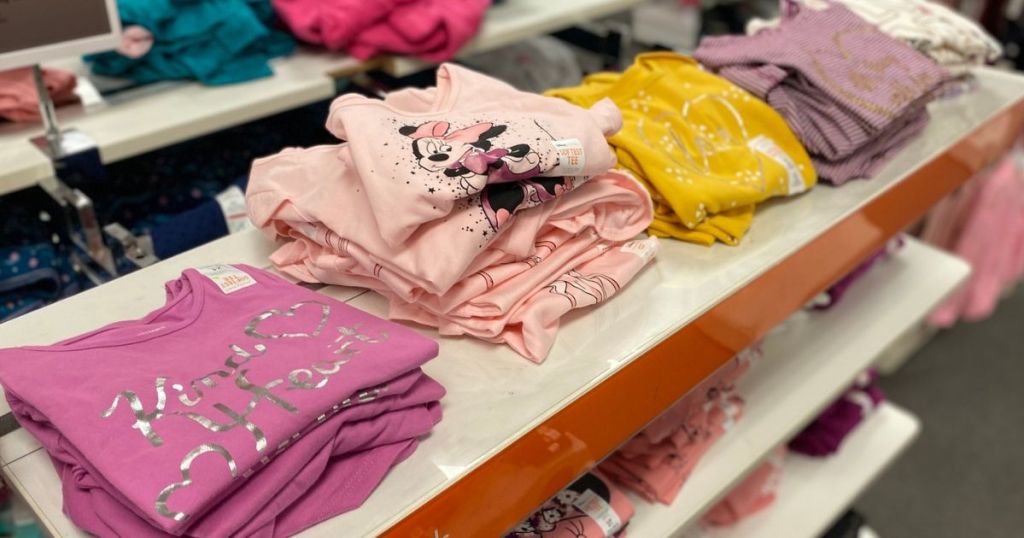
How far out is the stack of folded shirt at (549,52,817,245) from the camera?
0.91m

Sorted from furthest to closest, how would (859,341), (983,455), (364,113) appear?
1. (983,455)
2. (859,341)
3. (364,113)

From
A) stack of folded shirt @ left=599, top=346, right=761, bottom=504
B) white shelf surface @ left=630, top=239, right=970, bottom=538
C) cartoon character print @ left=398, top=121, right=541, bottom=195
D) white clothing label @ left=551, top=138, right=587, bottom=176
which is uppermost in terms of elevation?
cartoon character print @ left=398, top=121, right=541, bottom=195

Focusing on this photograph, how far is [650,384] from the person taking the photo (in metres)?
0.79

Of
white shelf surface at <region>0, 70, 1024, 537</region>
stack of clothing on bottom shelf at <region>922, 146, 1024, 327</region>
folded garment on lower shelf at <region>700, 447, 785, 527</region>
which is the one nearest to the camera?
white shelf surface at <region>0, 70, 1024, 537</region>

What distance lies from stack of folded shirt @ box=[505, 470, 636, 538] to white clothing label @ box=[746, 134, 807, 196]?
A: 0.41 m

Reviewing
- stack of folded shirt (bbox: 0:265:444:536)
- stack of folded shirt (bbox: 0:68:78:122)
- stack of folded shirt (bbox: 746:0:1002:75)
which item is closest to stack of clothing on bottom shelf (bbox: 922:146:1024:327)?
stack of folded shirt (bbox: 746:0:1002:75)

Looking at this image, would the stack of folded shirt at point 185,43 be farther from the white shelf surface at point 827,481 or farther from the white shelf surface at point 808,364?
the white shelf surface at point 827,481

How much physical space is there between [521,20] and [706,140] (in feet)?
2.02

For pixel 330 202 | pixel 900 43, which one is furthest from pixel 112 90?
pixel 900 43

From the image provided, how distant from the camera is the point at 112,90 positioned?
1197 millimetres

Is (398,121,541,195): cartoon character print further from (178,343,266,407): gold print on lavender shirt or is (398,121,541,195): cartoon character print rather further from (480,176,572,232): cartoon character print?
(178,343,266,407): gold print on lavender shirt

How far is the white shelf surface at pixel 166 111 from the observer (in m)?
1.04

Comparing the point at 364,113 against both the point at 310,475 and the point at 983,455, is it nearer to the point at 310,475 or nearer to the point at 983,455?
the point at 310,475

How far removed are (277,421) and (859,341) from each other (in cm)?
102
